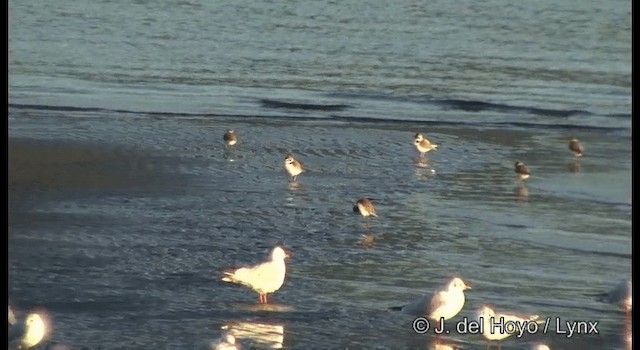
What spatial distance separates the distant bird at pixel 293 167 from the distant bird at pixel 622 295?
444cm

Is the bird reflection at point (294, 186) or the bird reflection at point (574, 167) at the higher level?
the bird reflection at point (574, 167)

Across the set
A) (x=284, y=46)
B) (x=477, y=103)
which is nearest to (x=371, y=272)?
(x=477, y=103)

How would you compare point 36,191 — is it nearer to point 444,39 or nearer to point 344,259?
point 344,259

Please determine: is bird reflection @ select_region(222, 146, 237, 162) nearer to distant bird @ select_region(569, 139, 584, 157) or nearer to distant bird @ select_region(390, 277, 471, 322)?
distant bird @ select_region(569, 139, 584, 157)

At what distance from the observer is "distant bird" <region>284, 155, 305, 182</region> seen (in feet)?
41.4

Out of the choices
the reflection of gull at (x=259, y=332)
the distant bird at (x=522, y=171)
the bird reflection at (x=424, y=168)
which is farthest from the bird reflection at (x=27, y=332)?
the distant bird at (x=522, y=171)

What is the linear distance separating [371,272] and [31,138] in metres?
5.94

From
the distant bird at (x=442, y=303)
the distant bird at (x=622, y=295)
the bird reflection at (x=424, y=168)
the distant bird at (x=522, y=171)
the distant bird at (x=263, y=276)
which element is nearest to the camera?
the distant bird at (x=442, y=303)

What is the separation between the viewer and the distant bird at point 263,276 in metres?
8.59

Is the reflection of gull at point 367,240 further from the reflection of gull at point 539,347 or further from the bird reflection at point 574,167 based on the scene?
the bird reflection at point 574,167

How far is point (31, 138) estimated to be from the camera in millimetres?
14352

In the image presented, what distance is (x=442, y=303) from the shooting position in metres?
8.04

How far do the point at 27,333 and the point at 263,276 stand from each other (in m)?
1.62

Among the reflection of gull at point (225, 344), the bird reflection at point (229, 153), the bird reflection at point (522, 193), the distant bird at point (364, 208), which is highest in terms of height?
the bird reflection at point (229, 153)
